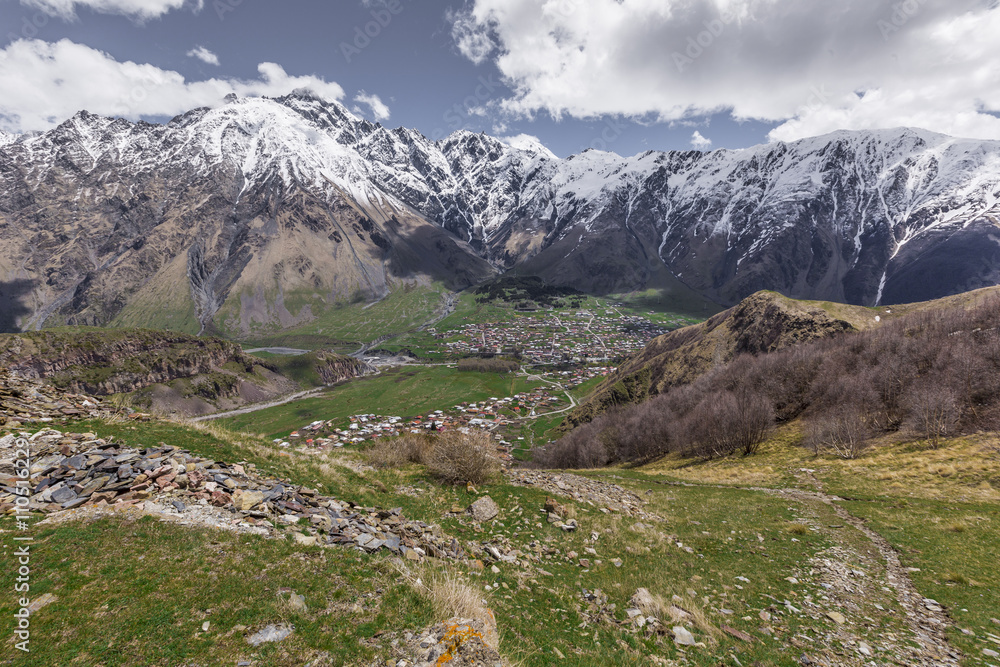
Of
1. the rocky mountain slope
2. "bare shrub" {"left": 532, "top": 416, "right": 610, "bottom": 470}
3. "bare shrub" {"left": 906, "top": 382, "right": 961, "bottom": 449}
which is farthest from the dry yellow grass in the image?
the rocky mountain slope

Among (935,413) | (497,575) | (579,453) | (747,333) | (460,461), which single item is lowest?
(579,453)

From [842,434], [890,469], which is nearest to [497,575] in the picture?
[890,469]

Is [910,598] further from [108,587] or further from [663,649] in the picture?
[108,587]

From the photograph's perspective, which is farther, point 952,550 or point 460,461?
point 460,461

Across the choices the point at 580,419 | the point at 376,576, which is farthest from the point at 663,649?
the point at 580,419

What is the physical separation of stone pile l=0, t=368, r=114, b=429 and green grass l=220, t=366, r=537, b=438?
115m

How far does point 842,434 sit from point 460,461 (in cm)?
3685

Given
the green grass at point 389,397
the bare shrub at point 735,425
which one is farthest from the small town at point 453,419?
the bare shrub at point 735,425

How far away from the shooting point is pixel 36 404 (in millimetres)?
13852

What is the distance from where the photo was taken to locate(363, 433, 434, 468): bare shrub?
22156 mm

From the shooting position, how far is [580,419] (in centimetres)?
9288

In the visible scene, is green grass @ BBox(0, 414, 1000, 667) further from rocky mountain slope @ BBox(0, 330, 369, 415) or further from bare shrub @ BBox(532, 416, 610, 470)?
rocky mountain slope @ BBox(0, 330, 369, 415)

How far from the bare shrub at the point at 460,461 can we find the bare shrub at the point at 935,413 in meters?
34.9

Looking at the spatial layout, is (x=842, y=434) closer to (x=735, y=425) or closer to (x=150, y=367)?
(x=735, y=425)
